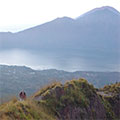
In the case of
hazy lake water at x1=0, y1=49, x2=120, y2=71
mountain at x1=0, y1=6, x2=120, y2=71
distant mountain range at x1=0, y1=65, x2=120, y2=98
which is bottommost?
distant mountain range at x1=0, y1=65, x2=120, y2=98

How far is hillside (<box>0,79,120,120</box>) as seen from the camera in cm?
607

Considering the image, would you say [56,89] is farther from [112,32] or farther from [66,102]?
[112,32]

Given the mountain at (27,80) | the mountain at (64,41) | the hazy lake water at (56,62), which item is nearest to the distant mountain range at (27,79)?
the mountain at (27,80)

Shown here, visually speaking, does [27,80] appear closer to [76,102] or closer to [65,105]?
[76,102]

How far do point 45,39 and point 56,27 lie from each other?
40.6ft

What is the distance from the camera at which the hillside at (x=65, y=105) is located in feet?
19.9

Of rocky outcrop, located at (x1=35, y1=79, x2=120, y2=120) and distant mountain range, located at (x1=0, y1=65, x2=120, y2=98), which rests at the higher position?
rocky outcrop, located at (x1=35, y1=79, x2=120, y2=120)

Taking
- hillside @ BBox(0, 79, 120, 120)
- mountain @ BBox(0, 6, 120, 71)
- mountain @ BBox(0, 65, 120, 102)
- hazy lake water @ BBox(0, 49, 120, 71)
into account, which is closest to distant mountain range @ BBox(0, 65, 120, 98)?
mountain @ BBox(0, 65, 120, 102)

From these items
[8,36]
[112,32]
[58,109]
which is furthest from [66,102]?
[112,32]

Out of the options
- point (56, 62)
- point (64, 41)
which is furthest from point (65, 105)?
point (64, 41)

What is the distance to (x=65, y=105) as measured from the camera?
24.7 feet

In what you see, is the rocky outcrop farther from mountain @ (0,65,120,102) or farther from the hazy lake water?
the hazy lake water

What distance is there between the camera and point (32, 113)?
6.22 m

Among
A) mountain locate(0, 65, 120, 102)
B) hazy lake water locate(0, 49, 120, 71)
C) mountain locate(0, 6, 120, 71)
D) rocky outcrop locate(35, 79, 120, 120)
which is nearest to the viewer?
rocky outcrop locate(35, 79, 120, 120)
